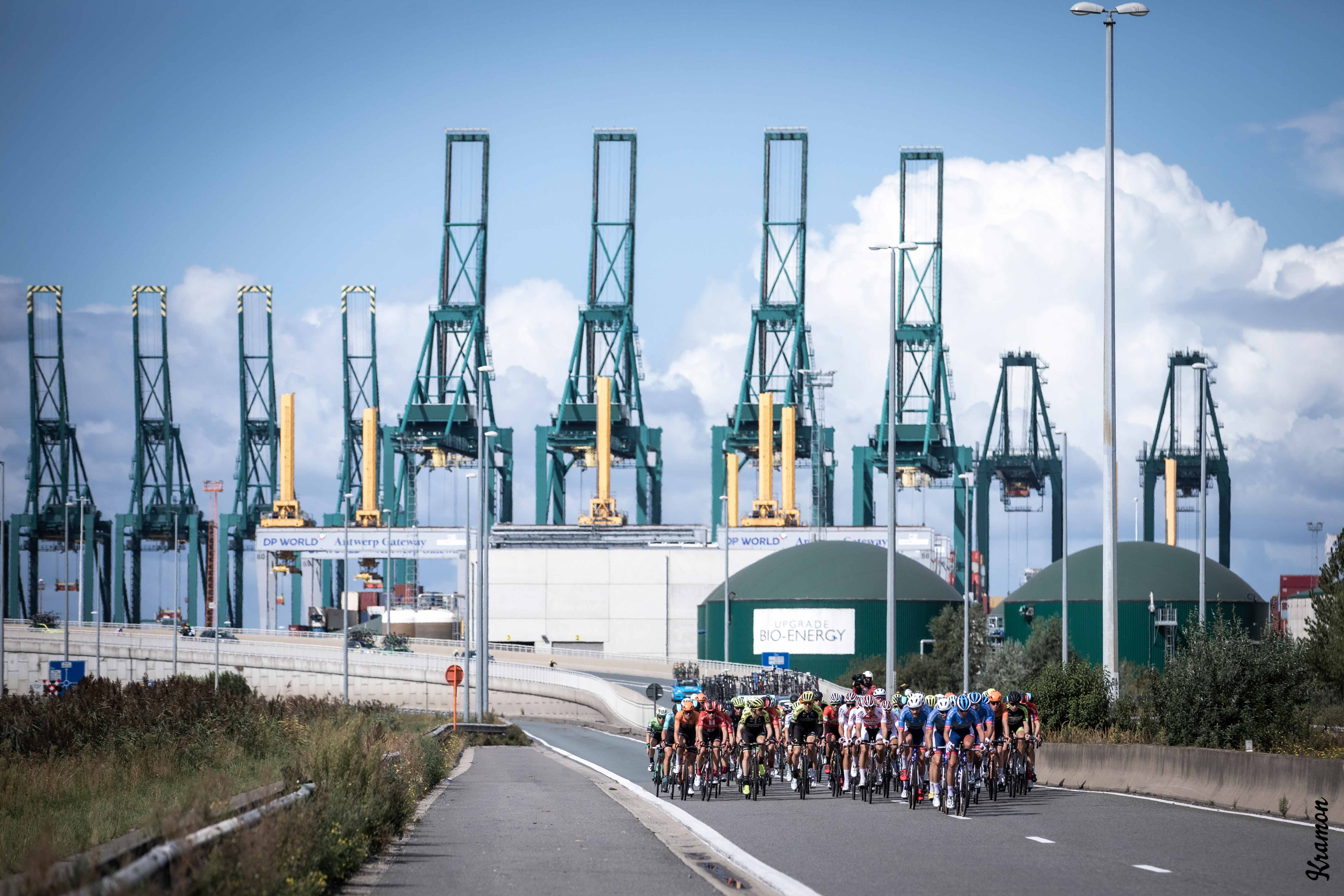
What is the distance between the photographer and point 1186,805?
60.7 ft

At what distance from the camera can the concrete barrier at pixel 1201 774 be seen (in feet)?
53.6

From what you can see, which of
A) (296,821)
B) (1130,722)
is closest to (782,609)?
(1130,722)

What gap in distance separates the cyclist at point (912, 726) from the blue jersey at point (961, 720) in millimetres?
569

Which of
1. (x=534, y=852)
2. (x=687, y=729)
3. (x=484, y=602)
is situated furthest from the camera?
(x=484, y=602)

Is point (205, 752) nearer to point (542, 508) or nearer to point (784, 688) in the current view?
point (784, 688)

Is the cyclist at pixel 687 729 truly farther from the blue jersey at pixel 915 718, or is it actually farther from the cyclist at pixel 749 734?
the blue jersey at pixel 915 718

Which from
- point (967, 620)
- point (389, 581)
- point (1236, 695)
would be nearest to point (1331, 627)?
point (967, 620)

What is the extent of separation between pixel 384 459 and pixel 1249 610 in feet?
264

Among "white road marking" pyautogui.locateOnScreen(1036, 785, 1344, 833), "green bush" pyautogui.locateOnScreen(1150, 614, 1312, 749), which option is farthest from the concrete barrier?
"green bush" pyautogui.locateOnScreen(1150, 614, 1312, 749)

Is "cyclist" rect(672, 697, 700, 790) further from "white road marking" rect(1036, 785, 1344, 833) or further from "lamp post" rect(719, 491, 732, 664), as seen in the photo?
"lamp post" rect(719, 491, 732, 664)

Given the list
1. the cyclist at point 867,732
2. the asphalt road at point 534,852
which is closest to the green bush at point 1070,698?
the cyclist at point 867,732

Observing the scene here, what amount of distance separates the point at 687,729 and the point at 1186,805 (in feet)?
23.4

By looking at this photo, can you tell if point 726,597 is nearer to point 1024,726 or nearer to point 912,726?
point 1024,726

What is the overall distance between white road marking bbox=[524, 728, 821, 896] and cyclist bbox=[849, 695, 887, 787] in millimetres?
2803
